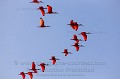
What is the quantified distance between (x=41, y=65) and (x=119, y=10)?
2.46 ft

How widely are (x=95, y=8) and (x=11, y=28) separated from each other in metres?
0.68

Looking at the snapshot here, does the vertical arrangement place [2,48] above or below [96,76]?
above

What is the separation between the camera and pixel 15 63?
66.1 inches

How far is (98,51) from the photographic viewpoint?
1.69m

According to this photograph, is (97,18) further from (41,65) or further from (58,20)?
(41,65)

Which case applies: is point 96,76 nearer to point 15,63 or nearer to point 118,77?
point 118,77

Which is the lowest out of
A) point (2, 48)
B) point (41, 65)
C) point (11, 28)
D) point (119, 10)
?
point (41, 65)

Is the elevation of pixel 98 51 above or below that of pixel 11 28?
below

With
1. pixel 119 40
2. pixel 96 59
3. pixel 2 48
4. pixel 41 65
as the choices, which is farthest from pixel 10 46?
pixel 119 40

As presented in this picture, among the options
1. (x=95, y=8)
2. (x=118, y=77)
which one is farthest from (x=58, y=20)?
(x=118, y=77)

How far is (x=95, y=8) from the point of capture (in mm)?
1696

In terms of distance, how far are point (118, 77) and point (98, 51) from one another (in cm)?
25

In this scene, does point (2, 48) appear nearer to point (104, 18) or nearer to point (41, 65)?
point (41, 65)

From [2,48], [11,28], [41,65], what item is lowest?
[41,65]
